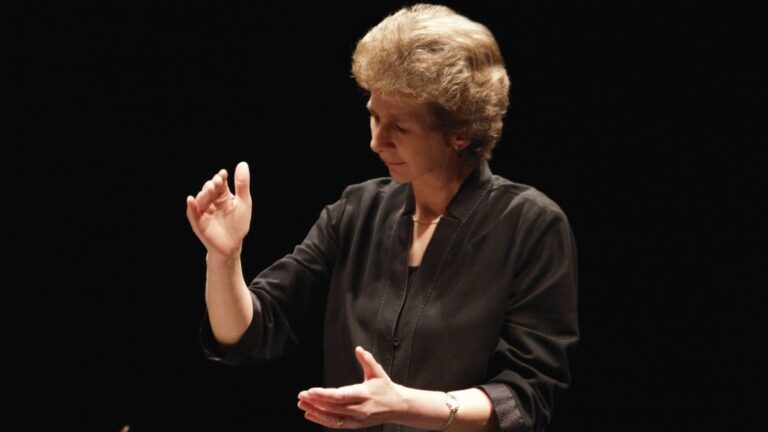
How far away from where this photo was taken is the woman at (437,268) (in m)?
1.56

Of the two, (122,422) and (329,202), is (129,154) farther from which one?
(122,422)

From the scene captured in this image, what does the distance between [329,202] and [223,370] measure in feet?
1.57

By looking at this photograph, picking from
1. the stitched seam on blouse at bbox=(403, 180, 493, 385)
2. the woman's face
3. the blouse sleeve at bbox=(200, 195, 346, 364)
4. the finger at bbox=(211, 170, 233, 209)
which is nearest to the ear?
the woman's face

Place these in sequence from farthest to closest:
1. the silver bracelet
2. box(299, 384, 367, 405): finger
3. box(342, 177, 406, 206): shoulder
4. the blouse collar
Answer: box(342, 177, 406, 206): shoulder, the blouse collar, the silver bracelet, box(299, 384, 367, 405): finger

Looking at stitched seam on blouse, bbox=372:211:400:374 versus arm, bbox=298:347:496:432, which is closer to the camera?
arm, bbox=298:347:496:432

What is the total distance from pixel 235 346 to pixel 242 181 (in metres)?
0.31

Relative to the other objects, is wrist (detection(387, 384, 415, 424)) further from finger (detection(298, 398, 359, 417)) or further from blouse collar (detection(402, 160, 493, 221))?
blouse collar (detection(402, 160, 493, 221))

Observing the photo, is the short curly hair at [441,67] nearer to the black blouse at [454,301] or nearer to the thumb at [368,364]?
the black blouse at [454,301]

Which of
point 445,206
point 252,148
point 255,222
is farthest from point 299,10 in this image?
point 445,206

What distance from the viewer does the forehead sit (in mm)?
1587

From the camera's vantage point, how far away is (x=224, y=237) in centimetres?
156

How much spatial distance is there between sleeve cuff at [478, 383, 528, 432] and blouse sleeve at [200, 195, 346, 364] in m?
0.43

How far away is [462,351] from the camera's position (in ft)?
5.25

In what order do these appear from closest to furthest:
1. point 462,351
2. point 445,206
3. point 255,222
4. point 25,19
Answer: point 462,351 → point 445,206 → point 25,19 → point 255,222
